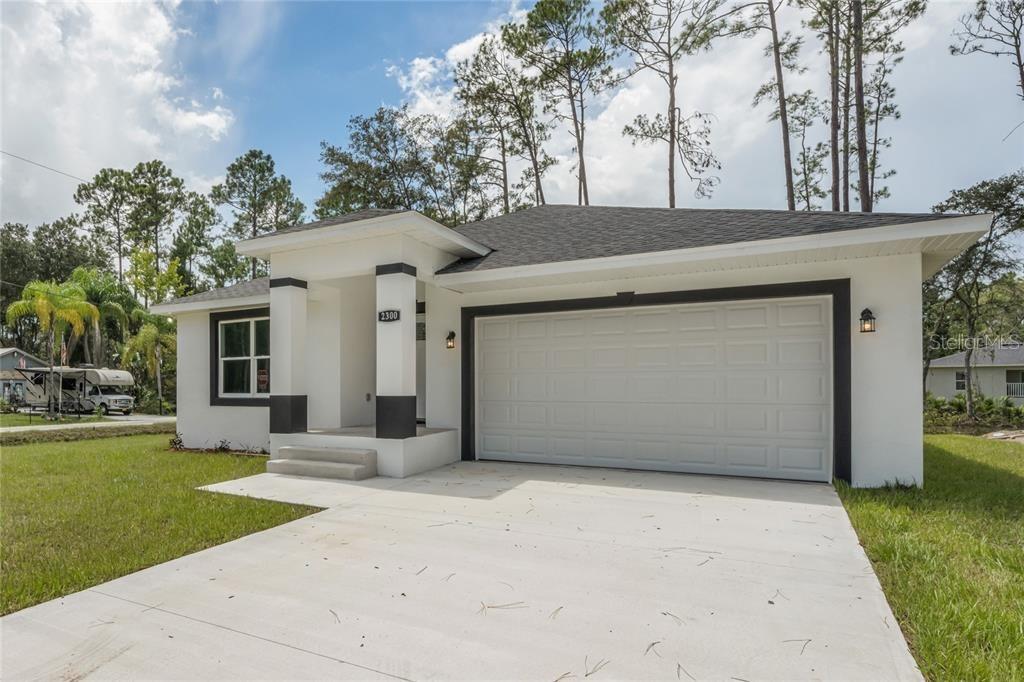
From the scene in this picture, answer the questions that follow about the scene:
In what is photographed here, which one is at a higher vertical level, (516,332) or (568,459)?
(516,332)

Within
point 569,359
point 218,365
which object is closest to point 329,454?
point 569,359

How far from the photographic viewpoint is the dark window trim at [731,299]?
5.90 meters

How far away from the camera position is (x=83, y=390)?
63.7 feet

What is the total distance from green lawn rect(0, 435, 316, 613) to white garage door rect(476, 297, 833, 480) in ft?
11.8

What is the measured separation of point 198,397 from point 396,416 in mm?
5570

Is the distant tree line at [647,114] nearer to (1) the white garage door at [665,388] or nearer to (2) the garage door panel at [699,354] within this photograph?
(1) the white garage door at [665,388]

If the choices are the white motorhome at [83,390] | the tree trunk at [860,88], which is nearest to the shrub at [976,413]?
the tree trunk at [860,88]

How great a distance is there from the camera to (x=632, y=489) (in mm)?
5812

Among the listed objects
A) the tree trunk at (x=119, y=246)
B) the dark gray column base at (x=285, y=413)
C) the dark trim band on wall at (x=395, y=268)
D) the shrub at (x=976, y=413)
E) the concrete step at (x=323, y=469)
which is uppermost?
the tree trunk at (x=119, y=246)

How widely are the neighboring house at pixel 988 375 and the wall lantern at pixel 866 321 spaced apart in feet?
74.4

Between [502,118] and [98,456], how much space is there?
15.5m

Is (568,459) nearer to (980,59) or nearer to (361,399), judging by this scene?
(361,399)

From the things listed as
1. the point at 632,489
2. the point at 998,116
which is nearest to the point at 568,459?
the point at 632,489

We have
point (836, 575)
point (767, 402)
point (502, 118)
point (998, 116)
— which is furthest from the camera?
point (502, 118)
